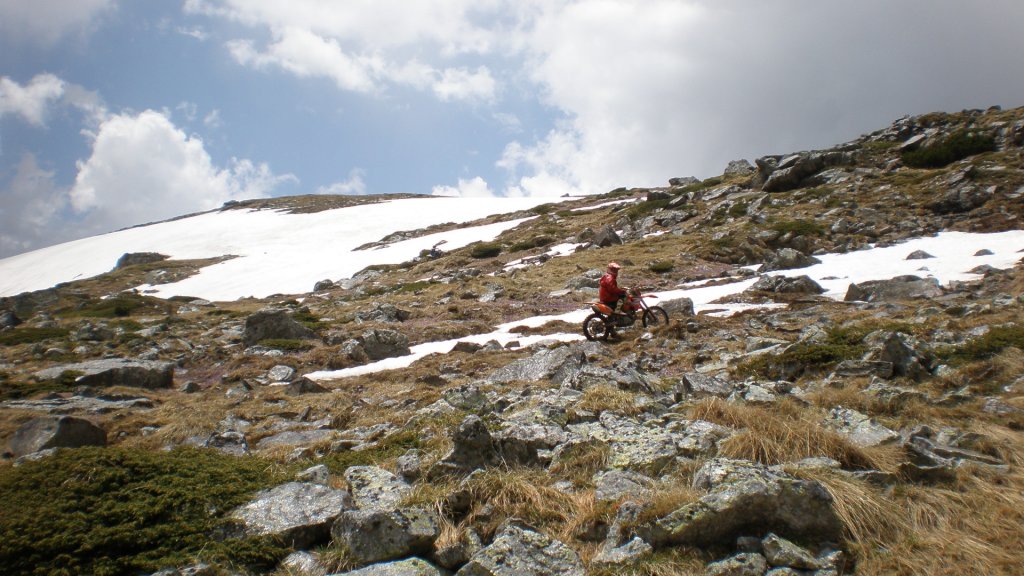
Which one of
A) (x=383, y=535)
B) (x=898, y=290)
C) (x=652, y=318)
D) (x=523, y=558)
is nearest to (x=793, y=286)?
(x=898, y=290)

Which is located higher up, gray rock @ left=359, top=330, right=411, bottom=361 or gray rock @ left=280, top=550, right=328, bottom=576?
gray rock @ left=280, top=550, right=328, bottom=576

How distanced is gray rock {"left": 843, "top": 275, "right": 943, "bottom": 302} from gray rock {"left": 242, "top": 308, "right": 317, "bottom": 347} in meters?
17.1

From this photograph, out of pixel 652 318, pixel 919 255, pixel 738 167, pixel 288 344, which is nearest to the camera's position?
pixel 652 318

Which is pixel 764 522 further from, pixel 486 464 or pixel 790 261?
pixel 790 261

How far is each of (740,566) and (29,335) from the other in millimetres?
30039

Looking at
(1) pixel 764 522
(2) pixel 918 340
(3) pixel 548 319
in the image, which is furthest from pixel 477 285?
(1) pixel 764 522

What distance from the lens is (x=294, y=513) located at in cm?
410

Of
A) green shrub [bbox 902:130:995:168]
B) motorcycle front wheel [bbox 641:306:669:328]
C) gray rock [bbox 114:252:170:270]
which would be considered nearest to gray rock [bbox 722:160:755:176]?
green shrub [bbox 902:130:995:168]

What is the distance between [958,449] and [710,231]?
30.0 metres

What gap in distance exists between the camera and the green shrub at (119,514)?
11.3 ft

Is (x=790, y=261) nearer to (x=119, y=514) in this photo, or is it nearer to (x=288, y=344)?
(x=288, y=344)

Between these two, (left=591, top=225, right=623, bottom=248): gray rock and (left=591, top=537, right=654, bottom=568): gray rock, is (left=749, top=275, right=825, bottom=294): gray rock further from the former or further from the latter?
(left=591, top=225, right=623, bottom=248): gray rock

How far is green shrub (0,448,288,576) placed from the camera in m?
3.45

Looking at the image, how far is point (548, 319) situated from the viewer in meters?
18.8
